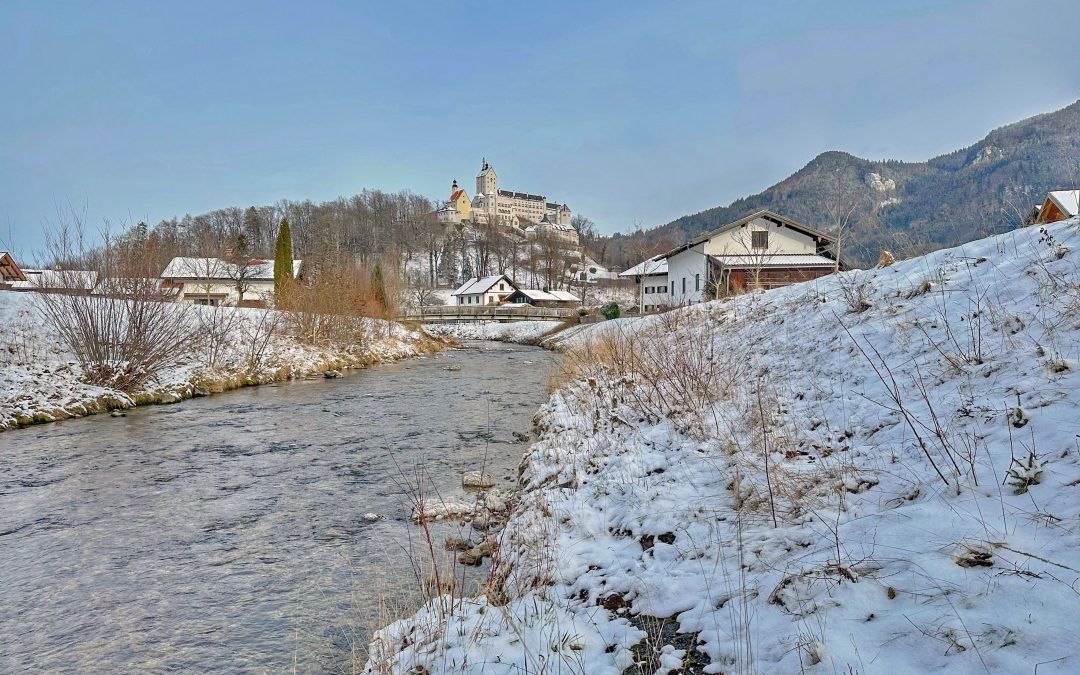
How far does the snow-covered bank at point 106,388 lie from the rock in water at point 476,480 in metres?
11.2

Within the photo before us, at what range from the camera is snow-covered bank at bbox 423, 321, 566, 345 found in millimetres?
43438

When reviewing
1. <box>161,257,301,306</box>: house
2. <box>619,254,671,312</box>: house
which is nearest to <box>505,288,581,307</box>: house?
<box>619,254,671,312</box>: house

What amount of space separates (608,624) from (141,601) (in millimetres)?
4243

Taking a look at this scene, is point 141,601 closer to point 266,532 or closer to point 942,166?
point 266,532

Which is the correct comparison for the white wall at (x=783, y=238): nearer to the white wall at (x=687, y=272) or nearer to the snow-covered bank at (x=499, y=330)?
the white wall at (x=687, y=272)

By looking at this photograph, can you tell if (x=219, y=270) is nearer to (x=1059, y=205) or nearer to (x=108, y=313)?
(x=108, y=313)

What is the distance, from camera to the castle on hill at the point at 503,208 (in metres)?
139

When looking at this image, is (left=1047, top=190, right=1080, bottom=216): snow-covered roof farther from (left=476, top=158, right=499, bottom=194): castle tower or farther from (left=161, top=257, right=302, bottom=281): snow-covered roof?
(left=476, top=158, right=499, bottom=194): castle tower

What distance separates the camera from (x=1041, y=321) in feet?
16.2

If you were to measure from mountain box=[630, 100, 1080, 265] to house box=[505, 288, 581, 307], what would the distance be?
1099 inches

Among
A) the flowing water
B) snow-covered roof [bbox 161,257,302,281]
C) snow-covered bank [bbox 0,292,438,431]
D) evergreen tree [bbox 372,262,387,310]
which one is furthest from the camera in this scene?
snow-covered roof [bbox 161,257,302,281]

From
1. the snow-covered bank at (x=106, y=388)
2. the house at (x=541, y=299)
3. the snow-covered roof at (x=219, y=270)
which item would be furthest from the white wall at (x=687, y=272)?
the snow-covered roof at (x=219, y=270)

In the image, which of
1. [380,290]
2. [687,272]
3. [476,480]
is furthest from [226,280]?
[476,480]

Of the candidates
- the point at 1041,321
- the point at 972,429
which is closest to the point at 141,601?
the point at 972,429
